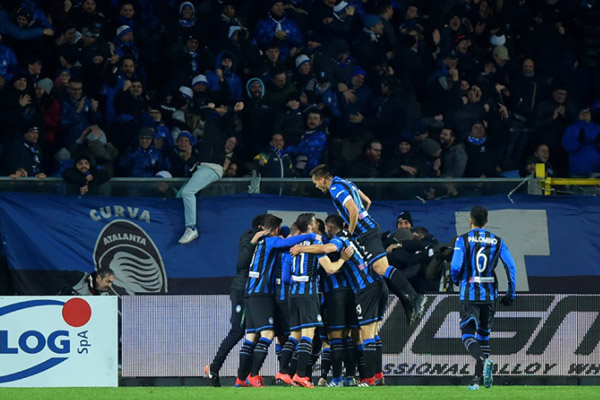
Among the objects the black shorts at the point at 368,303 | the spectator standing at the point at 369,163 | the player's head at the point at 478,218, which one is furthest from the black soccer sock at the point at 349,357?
the spectator standing at the point at 369,163

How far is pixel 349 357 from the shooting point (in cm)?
1280

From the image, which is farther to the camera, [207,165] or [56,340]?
[207,165]

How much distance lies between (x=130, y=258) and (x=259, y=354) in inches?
166

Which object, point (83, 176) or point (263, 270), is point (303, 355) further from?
point (83, 176)

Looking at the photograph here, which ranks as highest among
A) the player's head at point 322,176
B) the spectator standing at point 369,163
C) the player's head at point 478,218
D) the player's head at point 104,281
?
the spectator standing at point 369,163

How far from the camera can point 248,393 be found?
11.3 meters

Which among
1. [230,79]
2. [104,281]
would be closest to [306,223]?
[104,281]

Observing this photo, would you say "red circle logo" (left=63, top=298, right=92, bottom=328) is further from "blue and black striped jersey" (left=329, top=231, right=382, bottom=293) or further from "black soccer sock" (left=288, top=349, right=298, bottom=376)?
"blue and black striped jersey" (left=329, top=231, right=382, bottom=293)

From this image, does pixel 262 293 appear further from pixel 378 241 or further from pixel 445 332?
pixel 445 332

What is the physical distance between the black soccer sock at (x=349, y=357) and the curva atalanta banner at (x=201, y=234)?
12.5 feet

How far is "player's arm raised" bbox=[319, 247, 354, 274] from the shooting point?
12461 mm

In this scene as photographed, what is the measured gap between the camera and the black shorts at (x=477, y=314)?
39.8 ft

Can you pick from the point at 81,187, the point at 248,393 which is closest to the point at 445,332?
the point at 248,393

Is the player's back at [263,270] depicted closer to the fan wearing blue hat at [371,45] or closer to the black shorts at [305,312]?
the black shorts at [305,312]
